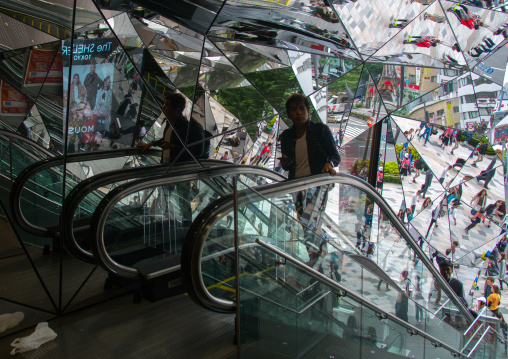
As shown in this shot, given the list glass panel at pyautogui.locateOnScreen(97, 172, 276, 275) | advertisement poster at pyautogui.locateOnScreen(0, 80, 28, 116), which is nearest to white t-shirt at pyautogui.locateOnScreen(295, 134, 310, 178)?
glass panel at pyautogui.locateOnScreen(97, 172, 276, 275)

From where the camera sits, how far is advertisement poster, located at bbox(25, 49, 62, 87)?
3264 mm

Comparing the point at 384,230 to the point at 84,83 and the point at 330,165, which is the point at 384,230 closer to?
the point at 330,165

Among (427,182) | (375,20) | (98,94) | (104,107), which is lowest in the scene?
(427,182)

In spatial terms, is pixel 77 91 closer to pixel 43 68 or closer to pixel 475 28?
pixel 43 68

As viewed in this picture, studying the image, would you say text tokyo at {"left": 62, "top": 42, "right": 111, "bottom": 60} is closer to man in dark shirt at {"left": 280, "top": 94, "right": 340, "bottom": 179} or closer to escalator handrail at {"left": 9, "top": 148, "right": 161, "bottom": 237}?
escalator handrail at {"left": 9, "top": 148, "right": 161, "bottom": 237}

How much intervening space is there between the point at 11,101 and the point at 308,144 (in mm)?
2298

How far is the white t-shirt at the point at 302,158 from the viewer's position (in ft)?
12.3

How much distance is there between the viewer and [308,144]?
12.2 feet

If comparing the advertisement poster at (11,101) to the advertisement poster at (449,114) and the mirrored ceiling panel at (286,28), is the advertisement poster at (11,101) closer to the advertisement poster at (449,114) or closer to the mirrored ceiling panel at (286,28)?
the mirrored ceiling panel at (286,28)

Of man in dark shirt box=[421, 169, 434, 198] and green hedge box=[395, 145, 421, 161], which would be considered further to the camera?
man in dark shirt box=[421, 169, 434, 198]

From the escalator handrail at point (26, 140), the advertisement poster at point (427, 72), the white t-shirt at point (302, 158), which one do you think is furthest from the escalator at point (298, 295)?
the advertisement poster at point (427, 72)

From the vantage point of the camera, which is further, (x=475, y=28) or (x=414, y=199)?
(x=414, y=199)

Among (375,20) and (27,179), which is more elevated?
(375,20)

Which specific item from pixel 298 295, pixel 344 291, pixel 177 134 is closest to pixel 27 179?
pixel 177 134
